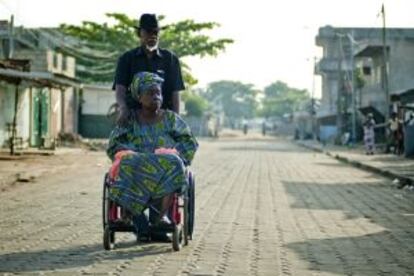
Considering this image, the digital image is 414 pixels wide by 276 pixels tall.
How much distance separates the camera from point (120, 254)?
7.28m

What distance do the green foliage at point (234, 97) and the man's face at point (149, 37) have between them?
6726 inches

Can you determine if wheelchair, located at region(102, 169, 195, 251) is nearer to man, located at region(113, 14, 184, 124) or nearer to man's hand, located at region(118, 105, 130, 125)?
man's hand, located at region(118, 105, 130, 125)

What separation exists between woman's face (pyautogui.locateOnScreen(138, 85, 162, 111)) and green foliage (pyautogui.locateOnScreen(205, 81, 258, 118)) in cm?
17118

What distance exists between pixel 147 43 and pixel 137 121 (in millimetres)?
772

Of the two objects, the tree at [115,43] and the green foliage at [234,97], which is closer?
the tree at [115,43]

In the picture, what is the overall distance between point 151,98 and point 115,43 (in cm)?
4963

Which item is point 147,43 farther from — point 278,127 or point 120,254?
point 278,127

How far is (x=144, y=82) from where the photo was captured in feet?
25.1

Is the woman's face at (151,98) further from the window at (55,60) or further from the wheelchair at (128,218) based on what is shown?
the window at (55,60)

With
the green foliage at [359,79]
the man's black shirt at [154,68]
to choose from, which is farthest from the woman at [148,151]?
the green foliage at [359,79]

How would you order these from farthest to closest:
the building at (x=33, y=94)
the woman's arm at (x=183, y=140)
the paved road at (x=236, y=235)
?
1. the building at (x=33, y=94)
2. the woman's arm at (x=183, y=140)
3. the paved road at (x=236, y=235)

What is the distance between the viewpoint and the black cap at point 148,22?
792cm

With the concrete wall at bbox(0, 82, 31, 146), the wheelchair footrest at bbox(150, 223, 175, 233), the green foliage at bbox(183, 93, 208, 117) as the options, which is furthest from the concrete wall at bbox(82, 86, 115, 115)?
the green foliage at bbox(183, 93, 208, 117)

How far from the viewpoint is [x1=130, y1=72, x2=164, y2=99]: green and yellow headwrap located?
766 cm
